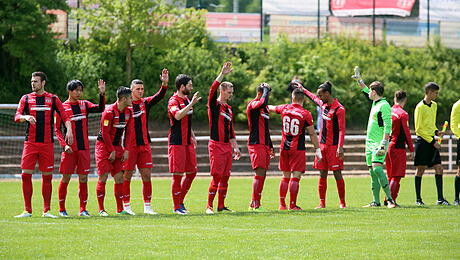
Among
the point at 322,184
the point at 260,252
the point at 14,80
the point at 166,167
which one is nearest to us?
the point at 260,252

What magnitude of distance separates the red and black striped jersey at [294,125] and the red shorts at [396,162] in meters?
Answer: 1.90

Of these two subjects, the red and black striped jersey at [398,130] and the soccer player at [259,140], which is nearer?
the soccer player at [259,140]

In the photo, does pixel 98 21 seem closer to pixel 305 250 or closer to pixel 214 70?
pixel 214 70

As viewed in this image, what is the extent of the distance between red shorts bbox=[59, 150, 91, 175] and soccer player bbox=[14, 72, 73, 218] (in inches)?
8.6

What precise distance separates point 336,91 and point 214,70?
5435 millimetres

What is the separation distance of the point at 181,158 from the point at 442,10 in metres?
27.5

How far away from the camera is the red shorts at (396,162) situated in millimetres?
11633

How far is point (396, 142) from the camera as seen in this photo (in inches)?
462

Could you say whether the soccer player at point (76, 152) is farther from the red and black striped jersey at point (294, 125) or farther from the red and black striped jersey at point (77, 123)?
the red and black striped jersey at point (294, 125)

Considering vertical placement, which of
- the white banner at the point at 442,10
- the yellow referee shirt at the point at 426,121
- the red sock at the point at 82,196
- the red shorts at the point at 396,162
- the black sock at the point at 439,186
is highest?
the white banner at the point at 442,10

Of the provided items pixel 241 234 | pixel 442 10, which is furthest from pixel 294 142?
pixel 442 10

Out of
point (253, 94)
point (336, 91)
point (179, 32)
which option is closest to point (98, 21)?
point (179, 32)

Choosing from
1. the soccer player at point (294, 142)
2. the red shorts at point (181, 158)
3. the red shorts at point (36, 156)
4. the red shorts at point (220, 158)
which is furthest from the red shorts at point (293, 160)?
the red shorts at point (36, 156)

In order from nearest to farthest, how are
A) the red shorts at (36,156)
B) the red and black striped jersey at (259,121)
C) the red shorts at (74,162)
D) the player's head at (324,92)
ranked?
the red shorts at (36,156) → the red shorts at (74,162) → the red and black striped jersey at (259,121) → the player's head at (324,92)
